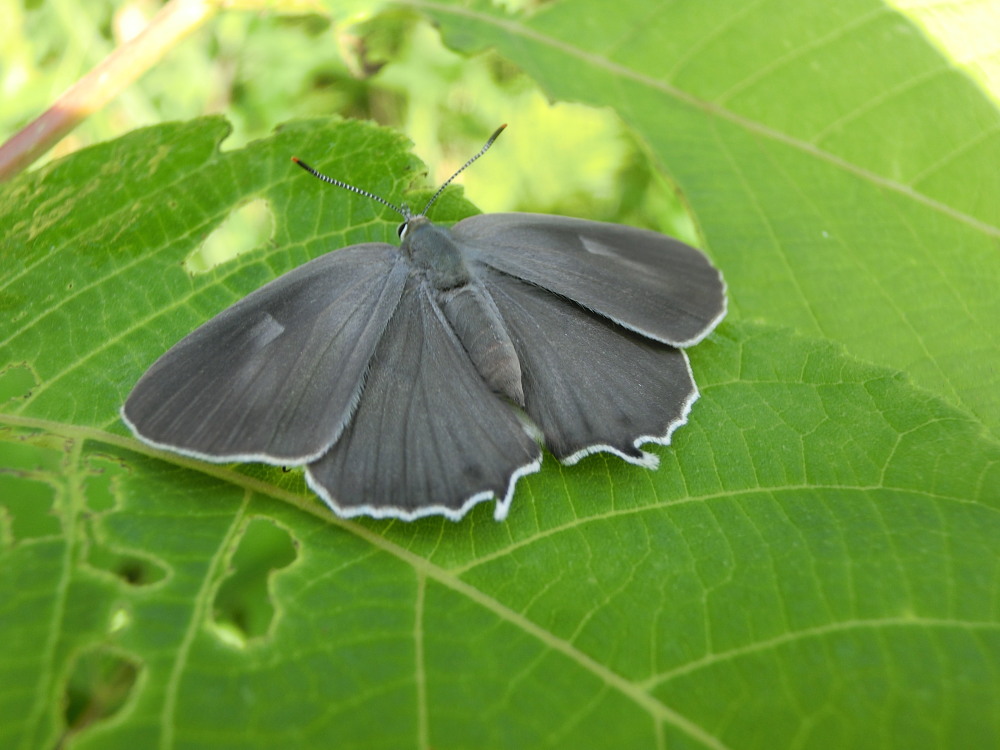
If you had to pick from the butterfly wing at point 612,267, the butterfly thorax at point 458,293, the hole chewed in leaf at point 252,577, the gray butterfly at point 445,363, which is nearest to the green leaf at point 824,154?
the butterfly wing at point 612,267

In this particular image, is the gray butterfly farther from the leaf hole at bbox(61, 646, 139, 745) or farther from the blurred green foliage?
the blurred green foliage

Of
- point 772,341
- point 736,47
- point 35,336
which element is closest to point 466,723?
point 772,341

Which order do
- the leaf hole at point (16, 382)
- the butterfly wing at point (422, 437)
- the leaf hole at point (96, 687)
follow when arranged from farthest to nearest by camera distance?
the leaf hole at point (16, 382), the butterfly wing at point (422, 437), the leaf hole at point (96, 687)

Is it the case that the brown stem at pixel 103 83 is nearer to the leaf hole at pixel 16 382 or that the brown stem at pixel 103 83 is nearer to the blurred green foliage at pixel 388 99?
the leaf hole at pixel 16 382

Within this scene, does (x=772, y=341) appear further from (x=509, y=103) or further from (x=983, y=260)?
Result: (x=509, y=103)

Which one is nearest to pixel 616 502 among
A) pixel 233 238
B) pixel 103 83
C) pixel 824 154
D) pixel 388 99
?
pixel 824 154

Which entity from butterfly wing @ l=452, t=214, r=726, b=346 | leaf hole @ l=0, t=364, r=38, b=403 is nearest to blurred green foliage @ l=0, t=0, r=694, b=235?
butterfly wing @ l=452, t=214, r=726, b=346
